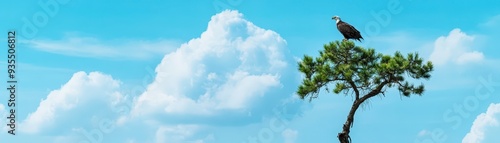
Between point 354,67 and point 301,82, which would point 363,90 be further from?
point 301,82

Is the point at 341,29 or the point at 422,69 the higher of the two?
the point at 341,29

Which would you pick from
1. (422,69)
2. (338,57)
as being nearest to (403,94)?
(422,69)

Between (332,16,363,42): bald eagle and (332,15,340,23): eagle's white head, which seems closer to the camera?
(332,16,363,42): bald eagle

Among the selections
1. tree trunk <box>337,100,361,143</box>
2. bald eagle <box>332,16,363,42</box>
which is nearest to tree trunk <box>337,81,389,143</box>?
tree trunk <box>337,100,361,143</box>

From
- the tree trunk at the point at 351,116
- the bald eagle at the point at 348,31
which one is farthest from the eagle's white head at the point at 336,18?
the tree trunk at the point at 351,116

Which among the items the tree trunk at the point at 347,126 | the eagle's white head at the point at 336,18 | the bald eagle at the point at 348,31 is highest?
the eagle's white head at the point at 336,18

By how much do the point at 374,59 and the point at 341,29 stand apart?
3.40ft

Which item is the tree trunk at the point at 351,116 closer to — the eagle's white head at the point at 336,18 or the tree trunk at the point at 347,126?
the tree trunk at the point at 347,126

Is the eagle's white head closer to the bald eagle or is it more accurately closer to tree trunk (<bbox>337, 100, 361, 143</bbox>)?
the bald eagle

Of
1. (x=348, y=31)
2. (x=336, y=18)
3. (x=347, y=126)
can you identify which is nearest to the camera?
(x=347, y=126)

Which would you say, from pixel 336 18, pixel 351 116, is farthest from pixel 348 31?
pixel 351 116

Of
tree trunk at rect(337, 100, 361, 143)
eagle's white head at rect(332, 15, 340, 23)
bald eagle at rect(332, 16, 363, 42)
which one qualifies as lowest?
tree trunk at rect(337, 100, 361, 143)

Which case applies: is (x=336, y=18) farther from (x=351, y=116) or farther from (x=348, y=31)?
(x=351, y=116)

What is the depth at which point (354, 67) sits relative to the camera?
10633 mm
